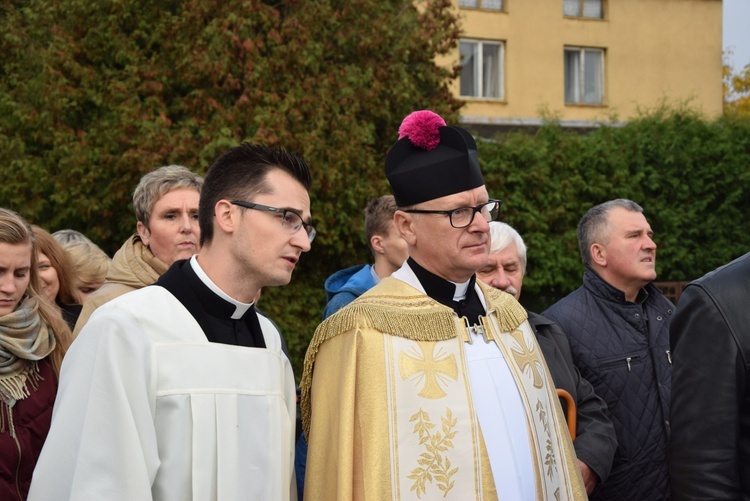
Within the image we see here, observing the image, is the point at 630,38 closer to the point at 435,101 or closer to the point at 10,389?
the point at 435,101

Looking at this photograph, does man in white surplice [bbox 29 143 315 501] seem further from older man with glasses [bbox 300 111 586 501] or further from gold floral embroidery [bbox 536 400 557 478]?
gold floral embroidery [bbox 536 400 557 478]

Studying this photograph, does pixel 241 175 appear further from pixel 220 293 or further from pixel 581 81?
pixel 581 81

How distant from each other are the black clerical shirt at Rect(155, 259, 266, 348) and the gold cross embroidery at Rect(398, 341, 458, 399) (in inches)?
24.5

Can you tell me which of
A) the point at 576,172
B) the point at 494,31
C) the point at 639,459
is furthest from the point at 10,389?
the point at 494,31

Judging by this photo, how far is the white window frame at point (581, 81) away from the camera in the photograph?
23594 mm

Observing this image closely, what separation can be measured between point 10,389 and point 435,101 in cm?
1043

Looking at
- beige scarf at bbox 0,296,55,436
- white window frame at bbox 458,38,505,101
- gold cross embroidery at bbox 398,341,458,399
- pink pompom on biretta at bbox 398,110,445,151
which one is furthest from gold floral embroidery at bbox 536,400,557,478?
white window frame at bbox 458,38,505,101

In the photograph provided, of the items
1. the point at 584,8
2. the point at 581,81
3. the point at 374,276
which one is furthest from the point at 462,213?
the point at 584,8

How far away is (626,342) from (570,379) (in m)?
0.69

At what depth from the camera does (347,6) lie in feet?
41.8

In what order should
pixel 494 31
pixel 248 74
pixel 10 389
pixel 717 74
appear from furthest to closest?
1. pixel 717 74
2. pixel 494 31
3. pixel 248 74
4. pixel 10 389

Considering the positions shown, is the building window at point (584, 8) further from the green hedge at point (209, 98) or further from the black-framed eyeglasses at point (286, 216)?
the black-framed eyeglasses at point (286, 216)

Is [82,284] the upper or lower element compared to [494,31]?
lower

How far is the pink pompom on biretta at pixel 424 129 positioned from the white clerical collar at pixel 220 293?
3.40ft
